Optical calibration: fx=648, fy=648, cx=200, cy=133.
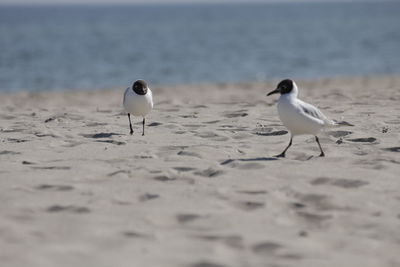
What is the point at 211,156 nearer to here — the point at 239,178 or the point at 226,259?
the point at 239,178

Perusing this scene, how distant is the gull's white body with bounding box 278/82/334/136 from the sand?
0.93 feet

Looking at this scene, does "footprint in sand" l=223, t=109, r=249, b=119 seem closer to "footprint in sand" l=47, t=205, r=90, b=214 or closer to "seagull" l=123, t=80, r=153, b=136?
"seagull" l=123, t=80, r=153, b=136

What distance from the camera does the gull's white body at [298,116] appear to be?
6531 mm

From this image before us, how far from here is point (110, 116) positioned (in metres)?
9.92

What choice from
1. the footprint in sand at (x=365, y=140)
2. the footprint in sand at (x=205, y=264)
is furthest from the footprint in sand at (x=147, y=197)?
the footprint in sand at (x=365, y=140)

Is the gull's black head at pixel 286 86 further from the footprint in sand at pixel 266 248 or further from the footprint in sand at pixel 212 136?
the footprint in sand at pixel 266 248

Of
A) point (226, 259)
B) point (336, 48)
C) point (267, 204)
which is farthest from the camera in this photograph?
point (336, 48)

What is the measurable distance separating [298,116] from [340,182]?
3.87 feet

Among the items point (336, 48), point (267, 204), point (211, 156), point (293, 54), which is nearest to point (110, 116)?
point (211, 156)

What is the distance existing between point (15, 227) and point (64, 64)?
78.4ft

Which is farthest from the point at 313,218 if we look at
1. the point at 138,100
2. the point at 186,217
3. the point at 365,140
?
the point at 138,100

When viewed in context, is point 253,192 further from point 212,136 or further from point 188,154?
point 212,136

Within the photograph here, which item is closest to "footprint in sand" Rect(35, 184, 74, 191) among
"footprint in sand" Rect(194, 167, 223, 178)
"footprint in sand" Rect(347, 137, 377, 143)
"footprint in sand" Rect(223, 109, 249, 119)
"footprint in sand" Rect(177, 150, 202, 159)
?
"footprint in sand" Rect(194, 167, 223, 178)

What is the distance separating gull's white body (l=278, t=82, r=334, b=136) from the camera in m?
6.53
